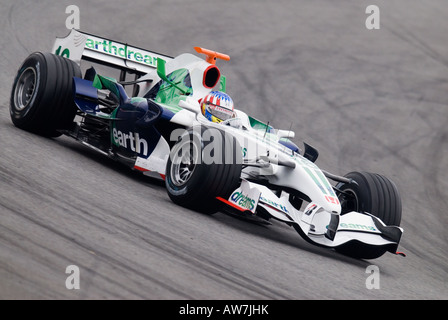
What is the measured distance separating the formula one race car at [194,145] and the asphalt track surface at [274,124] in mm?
242

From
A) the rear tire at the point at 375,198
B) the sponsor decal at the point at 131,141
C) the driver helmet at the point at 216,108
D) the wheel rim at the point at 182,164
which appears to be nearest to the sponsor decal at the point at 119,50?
the sponsor decal at the point at 131,141

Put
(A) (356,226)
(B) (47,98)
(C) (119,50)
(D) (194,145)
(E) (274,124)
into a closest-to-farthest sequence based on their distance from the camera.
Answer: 1. (A) (356,226)
2. (D) (194,145)
3. (B) (47,98)
4. (C) (119,50)
5. (E) (274,124)

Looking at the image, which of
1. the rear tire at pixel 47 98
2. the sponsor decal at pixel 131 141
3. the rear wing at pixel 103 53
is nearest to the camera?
the sponsor decal at pixel 131 141

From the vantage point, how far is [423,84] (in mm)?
15875

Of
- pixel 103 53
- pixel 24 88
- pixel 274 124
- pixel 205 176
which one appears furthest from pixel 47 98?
pixel 274 124

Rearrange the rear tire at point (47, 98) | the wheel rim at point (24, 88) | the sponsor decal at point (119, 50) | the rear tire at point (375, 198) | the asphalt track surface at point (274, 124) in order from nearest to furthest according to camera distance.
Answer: the asphalt track surface at point (274, 124) < the rear tire at point (375, 198) < the rear tire at point (47, 98) < the wheel rim at point (24, 88) < the sponsor decal at point (119, 50)

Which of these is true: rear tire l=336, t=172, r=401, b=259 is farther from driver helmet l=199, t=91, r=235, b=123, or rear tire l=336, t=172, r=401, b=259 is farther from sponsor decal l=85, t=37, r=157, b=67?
sponsor decal l=85, t=37, r=157, b=67

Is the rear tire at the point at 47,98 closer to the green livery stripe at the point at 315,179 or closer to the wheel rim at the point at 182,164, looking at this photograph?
the wheel rim at the point at 182,164

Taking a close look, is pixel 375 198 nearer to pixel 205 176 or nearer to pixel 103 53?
pixel 205 176

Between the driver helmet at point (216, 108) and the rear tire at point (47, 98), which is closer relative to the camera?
the driver helmet at point (216, 108)

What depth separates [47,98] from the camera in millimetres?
8891

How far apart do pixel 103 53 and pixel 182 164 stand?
3097mm

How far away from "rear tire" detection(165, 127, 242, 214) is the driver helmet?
0.97 metres

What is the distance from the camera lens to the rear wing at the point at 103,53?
9641mm
